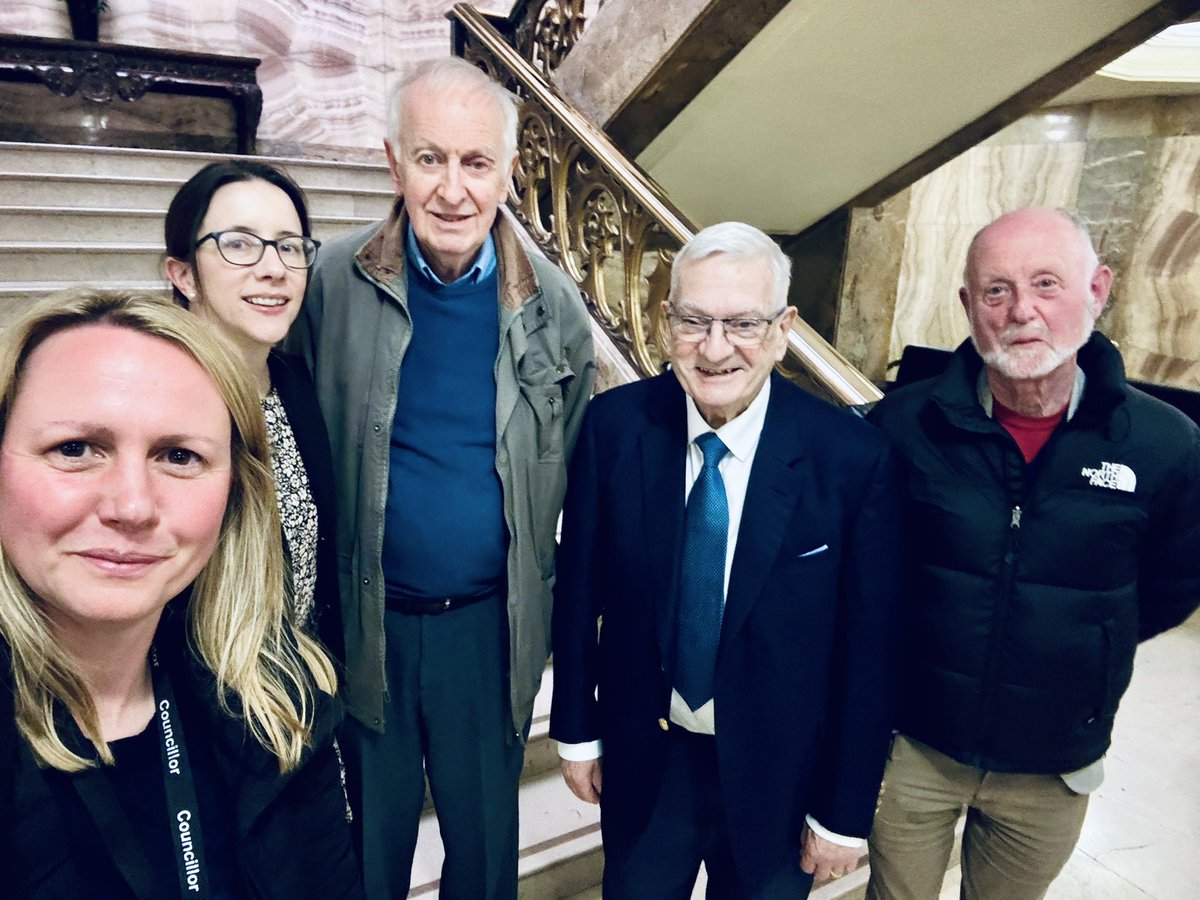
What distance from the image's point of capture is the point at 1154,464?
4.44 ft

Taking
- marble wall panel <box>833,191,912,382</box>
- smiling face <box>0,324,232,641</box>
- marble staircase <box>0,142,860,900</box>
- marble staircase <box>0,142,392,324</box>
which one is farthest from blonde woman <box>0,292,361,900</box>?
marble wall panel <box>833,191,912,382</box>

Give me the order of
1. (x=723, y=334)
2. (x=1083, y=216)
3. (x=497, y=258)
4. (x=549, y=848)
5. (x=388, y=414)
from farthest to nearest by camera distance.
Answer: (x=1083, y=216) → (x=549, y=848) → (x=497, y=258) → (x=388, y=414) → (x=723, y=334)

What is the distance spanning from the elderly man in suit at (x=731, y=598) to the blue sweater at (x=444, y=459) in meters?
0.19

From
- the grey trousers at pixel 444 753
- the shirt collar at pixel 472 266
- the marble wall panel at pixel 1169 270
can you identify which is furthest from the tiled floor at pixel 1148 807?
the marble wall panel at pixel 1169 270

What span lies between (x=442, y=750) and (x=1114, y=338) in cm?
655

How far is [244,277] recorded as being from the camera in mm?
1315

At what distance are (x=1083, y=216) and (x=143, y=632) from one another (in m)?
7.18

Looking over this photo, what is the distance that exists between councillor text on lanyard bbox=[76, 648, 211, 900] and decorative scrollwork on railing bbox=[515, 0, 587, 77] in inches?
160

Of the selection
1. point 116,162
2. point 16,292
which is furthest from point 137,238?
point 16,292

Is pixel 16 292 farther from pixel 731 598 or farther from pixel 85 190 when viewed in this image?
pixel 731 598

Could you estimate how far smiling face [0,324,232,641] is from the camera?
0.80m

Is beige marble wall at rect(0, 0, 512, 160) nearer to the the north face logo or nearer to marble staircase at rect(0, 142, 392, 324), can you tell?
marble staircase at rect(0, 142, 392, 324)

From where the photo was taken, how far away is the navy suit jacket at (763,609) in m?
1.30

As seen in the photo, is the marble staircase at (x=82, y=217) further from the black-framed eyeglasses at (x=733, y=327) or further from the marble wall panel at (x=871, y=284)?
the marble wall panel at (x=871, y=284)
